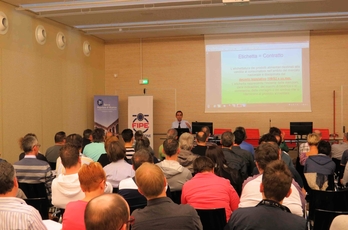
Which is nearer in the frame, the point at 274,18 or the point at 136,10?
the point at 136,10

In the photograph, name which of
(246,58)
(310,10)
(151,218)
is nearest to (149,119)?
(246,58)

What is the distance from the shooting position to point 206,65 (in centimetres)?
1122

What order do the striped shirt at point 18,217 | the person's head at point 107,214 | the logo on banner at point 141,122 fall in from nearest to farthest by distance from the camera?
Answer: the person's head at point 107,214, the striped shirt at point 18,217, the logo on banner at point 141,122

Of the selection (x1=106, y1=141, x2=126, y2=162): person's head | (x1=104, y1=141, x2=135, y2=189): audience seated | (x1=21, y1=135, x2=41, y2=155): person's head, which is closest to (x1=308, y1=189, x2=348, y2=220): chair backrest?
(x1=104, y1=141, x2=135, y2=189): audience seated

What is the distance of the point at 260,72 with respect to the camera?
10.7 meters

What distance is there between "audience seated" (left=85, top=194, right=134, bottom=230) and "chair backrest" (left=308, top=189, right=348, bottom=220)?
2.75 metres

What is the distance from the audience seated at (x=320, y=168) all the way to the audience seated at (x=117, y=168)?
2.16 meters

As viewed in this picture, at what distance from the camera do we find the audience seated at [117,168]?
3971mm

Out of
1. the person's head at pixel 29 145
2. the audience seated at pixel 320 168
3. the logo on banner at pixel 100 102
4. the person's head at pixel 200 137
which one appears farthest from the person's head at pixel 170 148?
the logo on banner at pixel 100 102

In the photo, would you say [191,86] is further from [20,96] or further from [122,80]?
[20,96]

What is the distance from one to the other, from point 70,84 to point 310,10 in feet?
20.0

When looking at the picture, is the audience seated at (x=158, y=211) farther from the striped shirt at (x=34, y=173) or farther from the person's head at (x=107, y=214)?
the striped shirt at (x=34, y=173)

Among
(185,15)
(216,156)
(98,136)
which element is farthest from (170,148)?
(185,15)

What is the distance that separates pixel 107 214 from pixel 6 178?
1.19 metres
